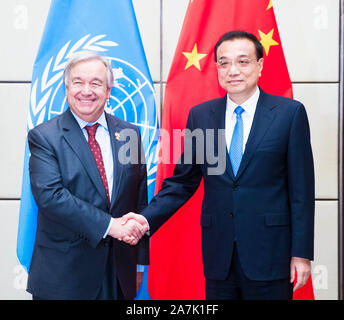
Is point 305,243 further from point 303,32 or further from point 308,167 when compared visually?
point 303,32

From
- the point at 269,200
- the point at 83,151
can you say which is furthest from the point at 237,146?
the point at 83,151

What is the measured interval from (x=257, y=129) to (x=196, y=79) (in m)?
0.61

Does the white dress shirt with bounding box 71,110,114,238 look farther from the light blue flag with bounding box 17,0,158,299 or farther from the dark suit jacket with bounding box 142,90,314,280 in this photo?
the dark suit jacket with bounding box 142,90,314,280

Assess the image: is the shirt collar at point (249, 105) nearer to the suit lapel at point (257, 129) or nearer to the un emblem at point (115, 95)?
the suit lapel at point (257, 129)

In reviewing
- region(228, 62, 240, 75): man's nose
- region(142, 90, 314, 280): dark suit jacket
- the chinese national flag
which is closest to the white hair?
the chinese national flag

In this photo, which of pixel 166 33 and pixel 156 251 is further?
pixel 166 33

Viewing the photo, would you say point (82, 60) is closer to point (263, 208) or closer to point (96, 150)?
point (96, 150)

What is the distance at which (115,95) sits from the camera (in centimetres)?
207

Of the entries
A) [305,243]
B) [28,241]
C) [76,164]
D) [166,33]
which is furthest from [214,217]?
[166,33]

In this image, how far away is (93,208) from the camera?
5.62 ft

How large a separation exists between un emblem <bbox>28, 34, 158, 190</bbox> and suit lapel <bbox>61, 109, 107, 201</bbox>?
0.30 m

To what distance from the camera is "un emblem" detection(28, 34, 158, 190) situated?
2.03 meters

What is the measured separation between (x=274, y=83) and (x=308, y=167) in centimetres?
66

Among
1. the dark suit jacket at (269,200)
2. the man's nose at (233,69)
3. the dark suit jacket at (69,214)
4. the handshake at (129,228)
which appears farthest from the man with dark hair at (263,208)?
the dark suit jacket at (69,214)
